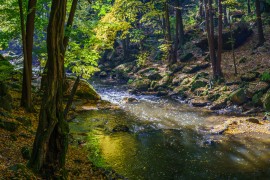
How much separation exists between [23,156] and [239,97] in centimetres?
1598

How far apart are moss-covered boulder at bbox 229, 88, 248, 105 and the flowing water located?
2.66 meters

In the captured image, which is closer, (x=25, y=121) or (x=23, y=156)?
(x=23, y=156)

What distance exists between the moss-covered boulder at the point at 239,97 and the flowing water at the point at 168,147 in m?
2.66

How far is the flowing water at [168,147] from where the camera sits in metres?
10.6

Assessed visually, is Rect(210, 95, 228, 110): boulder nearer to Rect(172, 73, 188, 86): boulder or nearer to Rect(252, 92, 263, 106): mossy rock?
Rect(252, 92, 263, 106): mossy rock

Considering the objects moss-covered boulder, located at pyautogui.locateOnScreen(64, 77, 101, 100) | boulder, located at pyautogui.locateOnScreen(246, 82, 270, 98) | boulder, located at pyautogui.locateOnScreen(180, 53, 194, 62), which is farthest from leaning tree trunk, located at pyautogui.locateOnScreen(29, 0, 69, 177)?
boulder, located at pyautogui.locateOnScreen(180, 53, 194, 62)

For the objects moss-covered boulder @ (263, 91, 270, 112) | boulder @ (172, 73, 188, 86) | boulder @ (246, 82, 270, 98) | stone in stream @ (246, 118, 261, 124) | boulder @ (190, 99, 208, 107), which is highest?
boulder @ (172, 73, 188, 86)

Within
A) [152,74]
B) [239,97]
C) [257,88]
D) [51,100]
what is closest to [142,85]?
[152,74]

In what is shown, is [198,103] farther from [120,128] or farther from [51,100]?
[51,100]

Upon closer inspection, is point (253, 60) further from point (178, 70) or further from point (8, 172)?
point (8, 172)

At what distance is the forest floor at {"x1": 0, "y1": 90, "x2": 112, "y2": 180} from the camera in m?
7.32

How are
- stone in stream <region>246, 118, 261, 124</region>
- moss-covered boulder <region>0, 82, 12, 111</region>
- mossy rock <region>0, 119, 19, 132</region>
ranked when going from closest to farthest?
mossy rock <region>0, 119, 19, 132</region>, moss-covered boulder <region>0, 82, 12, 111</region>, stone in stream <region>246, 118, 261, 124</region>

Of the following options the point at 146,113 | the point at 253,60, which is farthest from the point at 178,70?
the point at 146,113

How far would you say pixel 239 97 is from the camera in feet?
67.7
